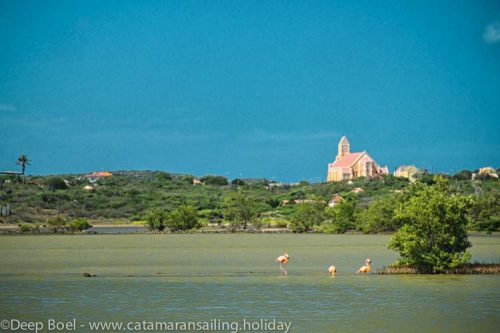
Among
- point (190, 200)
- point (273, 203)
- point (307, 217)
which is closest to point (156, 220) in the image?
point (307, 217)

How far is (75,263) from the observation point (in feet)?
130

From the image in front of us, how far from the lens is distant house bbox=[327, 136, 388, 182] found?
175 meters

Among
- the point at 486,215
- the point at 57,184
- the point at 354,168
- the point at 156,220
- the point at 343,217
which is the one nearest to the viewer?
the point at 486,215

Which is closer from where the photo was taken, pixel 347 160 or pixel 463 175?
pixel 463 175

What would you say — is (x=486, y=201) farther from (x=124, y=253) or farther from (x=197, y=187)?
(x=197, y=187)

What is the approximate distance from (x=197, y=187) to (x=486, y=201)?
102972 mm

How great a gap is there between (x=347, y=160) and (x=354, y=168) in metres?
4.22

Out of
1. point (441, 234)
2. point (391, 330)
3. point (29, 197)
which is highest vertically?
point (29, 197)

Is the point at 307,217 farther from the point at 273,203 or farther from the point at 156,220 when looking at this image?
the point at 273,203

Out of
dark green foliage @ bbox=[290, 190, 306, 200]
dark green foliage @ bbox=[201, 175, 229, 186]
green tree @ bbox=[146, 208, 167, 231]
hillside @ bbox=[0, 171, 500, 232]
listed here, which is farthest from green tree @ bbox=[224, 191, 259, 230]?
dark green foliage @ bbox=[201, 175, 229, 186]

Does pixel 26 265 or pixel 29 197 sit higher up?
pixel 29 197

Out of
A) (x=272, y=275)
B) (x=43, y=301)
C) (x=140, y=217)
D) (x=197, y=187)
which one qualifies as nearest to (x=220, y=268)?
(x=272, y=275)

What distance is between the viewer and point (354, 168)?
177750 millimetres

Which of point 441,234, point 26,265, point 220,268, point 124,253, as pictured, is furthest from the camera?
point 124,253
